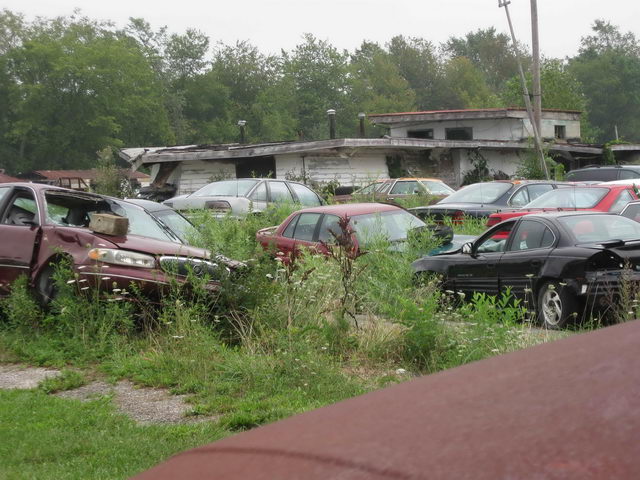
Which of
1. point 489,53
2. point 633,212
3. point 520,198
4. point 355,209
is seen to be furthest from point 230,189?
point 489,53

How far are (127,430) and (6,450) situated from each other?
2.62 ft

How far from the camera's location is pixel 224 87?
86.8 meters

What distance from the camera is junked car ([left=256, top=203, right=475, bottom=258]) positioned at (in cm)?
1296

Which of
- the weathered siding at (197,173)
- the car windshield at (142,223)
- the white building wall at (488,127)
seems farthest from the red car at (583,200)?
the white building wall at (488,127)

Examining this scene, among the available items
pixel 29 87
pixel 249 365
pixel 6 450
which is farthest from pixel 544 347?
pixel 29 87

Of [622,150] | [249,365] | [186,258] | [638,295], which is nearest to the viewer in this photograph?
[249,365]

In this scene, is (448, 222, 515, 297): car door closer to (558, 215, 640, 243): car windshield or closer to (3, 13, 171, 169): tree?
(558, 215, 640, 243): car windshield

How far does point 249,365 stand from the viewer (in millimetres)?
7637

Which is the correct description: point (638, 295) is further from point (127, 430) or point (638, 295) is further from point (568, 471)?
point (568, 471)

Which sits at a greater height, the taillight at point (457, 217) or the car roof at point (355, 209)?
the car roof at point (355, 209)

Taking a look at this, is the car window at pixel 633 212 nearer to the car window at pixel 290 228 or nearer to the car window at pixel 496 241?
the car window at pixel 496 241

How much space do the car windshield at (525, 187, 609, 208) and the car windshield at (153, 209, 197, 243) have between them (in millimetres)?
6327

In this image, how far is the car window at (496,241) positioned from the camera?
11742 mm

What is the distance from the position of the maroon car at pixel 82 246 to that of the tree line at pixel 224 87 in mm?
52482
